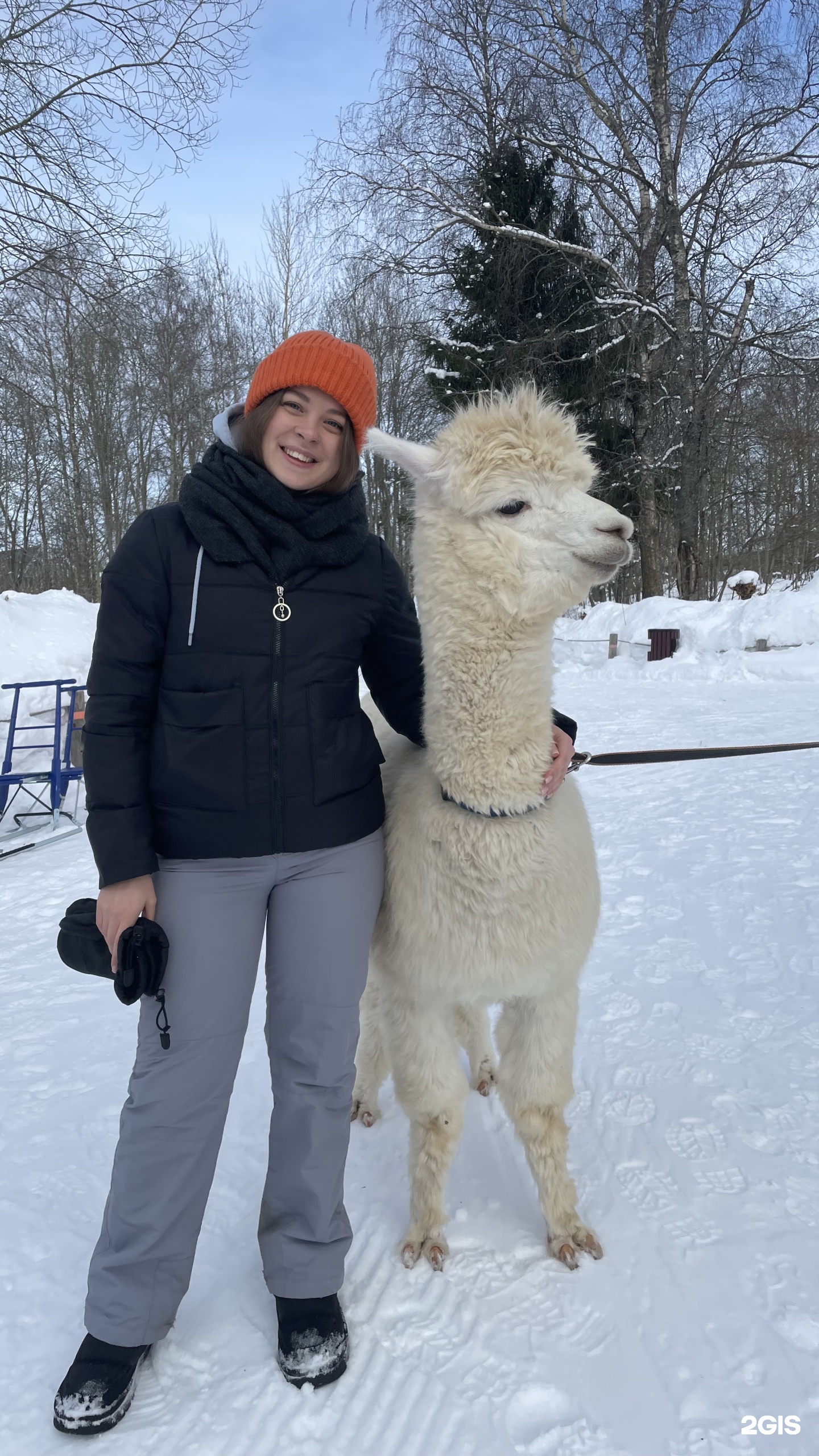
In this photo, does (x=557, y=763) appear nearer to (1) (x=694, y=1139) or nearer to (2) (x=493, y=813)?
(2) (x=493, y=813)

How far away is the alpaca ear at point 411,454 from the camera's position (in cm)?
185

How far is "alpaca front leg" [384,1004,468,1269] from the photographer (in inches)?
75.5

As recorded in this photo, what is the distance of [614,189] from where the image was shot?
1382 centimetres

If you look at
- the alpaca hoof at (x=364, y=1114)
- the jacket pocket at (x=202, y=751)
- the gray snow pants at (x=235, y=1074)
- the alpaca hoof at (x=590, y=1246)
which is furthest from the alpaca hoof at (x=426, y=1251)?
the jacket pocket at (x=202, y=751)

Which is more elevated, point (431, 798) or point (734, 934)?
point (431, 798)

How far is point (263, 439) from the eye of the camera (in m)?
1.76

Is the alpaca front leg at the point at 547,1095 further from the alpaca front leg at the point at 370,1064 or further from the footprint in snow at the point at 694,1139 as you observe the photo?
the alpaca front leg at the point at 370,1064

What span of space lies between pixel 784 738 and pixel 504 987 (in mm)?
5011

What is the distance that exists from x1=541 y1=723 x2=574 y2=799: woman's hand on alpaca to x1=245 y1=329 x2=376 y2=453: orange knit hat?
78 centimetres

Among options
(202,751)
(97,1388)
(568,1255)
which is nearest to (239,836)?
(202,751)

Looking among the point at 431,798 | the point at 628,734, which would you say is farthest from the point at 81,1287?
the point at 628,734

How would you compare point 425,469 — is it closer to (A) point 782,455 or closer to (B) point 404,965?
(B) point 404,965

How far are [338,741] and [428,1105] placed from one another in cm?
84
